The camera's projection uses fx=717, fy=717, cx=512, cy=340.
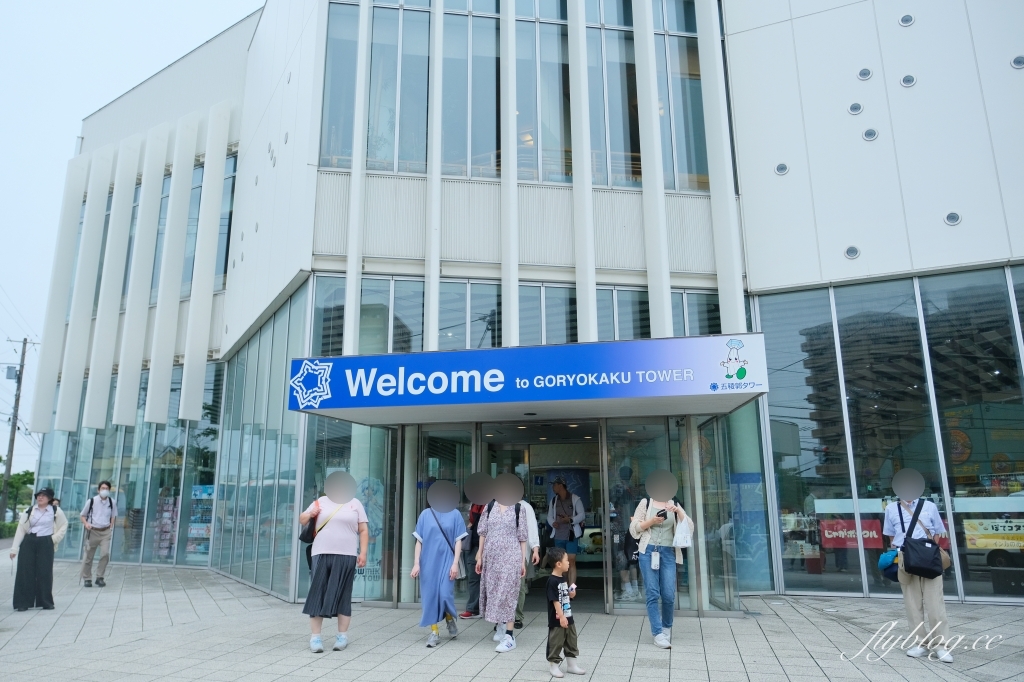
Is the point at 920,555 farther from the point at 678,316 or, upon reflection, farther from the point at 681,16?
the point at 681,16

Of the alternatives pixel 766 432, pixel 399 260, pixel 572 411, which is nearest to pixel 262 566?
pixel 399 260

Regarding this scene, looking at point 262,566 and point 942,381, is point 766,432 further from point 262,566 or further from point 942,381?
point 262,566

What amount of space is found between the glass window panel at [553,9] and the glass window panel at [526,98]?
37 centimetres

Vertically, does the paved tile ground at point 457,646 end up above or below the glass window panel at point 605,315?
below

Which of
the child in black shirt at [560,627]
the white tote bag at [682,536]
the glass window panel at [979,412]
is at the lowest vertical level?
the child in black shirt at [560,627]

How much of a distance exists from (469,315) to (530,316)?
1.02 metres

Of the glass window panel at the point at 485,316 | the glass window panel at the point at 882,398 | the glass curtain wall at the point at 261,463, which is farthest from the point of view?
the glass window panel at the point at 485,316

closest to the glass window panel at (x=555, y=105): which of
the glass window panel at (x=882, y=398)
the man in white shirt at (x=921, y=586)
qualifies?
the glass window panel at (x=882, y=398)

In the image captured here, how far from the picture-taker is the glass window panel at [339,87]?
1197 cm

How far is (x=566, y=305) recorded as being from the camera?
12055mm

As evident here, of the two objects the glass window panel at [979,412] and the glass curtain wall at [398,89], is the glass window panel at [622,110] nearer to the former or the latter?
the glass curtain wall at [398,89]

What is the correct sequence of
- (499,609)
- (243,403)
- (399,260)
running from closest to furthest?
(499,609), (399,260), (243,403)

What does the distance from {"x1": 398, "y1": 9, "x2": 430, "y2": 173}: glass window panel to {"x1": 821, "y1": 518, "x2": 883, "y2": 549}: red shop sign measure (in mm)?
8698

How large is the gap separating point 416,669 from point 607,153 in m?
9.27
